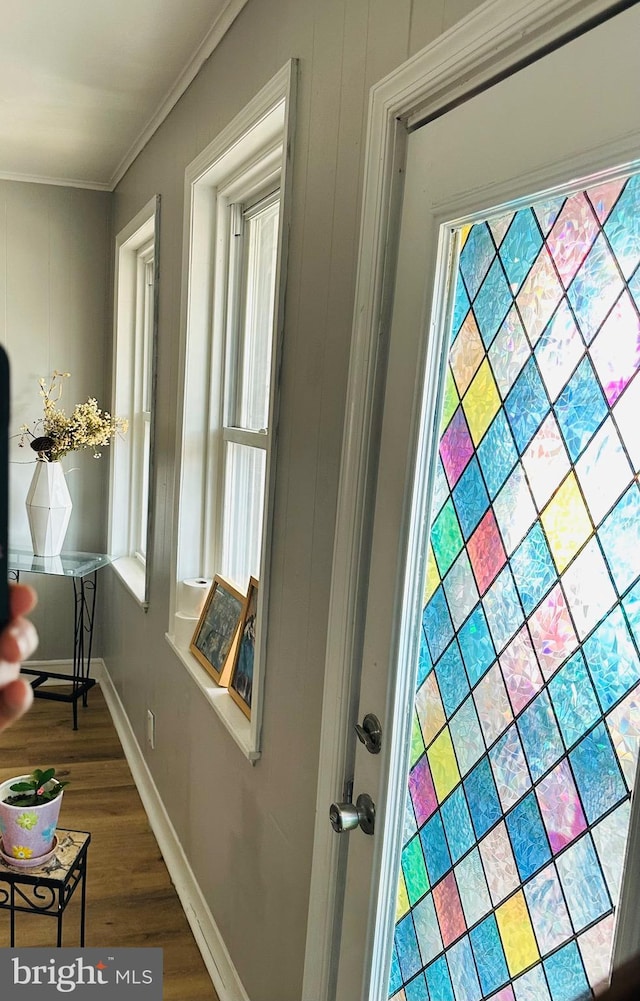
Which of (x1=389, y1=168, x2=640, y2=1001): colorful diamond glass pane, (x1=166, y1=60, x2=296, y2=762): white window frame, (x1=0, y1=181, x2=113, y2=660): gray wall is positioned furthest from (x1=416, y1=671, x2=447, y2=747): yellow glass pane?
(x1=0, y1=181, x2=113, y2=660): gray wall

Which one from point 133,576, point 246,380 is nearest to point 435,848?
point 246,380

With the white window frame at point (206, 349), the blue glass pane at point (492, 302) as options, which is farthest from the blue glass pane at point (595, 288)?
the white window frame at point (206, 349)

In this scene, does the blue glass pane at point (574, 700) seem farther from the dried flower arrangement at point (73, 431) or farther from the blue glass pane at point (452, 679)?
the dried flower arrangement at point (73, 431)

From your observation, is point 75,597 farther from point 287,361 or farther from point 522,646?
point 522,646

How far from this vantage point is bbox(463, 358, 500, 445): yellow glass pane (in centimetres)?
106

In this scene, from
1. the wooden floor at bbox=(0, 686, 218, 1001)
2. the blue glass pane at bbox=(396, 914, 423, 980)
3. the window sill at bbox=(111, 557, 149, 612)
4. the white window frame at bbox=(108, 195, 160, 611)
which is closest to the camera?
the blue glass pane at bbox=(396, 914, 423, 980)

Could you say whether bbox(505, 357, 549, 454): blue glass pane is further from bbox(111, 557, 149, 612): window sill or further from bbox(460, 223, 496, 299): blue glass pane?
bbox(111, 557, 149, 612): window sill

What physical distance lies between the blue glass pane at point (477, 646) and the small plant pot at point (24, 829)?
1.20 metres

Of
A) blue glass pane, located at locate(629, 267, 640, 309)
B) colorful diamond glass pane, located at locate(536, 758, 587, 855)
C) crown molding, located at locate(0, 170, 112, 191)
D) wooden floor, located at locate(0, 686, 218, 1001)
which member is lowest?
wooden floor, located at locate(0, 686, 218, 1001)

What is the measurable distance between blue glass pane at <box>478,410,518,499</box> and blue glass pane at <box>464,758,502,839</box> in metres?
0.36

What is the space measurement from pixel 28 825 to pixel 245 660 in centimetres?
61

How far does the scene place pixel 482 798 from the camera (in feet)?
3.51

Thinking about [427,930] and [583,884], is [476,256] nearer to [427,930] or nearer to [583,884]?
[583,884]

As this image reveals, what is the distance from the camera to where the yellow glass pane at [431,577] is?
1178 millimetres
